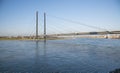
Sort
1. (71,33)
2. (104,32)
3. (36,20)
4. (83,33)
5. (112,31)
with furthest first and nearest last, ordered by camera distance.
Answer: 1. (36,20)
2. (71,33)
3. (83,33)
4. (104,32)
5. (112,31)

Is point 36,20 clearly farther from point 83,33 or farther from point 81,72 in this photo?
point 81,72

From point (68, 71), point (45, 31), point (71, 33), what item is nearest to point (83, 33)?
point (71, 33)

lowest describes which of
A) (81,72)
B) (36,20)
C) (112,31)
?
(81,72)

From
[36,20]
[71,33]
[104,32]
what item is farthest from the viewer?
[36,20]

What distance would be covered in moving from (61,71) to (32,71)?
152cm

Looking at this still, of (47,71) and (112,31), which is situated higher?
(112,31)

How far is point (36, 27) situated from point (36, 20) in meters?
3.87

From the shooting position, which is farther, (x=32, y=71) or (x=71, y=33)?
(x=71, y=33)

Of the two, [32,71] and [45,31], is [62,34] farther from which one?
[32,71]

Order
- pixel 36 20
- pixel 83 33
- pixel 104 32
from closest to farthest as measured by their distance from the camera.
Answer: pixel 104 32, pixel 83 33, pixel 36 20

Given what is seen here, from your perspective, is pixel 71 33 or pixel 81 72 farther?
pixel 71 33

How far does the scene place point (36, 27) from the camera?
6088cm

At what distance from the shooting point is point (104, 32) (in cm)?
4616

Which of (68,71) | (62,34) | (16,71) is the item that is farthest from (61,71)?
(62,34)
